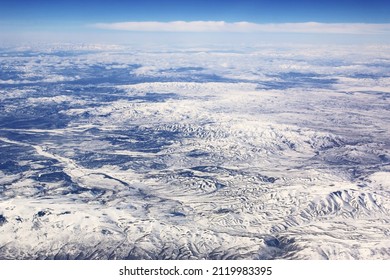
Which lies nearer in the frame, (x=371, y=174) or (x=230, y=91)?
(x=371, y=174)

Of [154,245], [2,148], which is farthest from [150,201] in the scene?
[2,148]

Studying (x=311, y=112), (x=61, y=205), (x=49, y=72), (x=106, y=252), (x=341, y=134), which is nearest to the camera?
(x=106, y=252)

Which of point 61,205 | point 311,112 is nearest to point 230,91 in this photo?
point 311,112

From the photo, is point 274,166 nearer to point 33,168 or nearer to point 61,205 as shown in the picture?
point 61,205

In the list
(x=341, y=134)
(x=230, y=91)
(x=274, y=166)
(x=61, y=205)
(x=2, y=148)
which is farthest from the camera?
(x=230, y=91)

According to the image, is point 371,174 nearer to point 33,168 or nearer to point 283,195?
point 283,195

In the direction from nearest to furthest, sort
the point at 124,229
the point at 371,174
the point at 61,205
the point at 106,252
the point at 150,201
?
1. the point at 106,252
2. the point at 124,229
3. the point at 61,205
4. the point at 150,201
5. the point at 371,174
